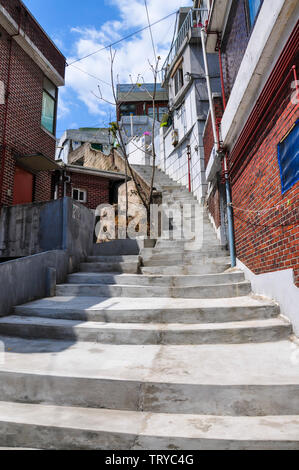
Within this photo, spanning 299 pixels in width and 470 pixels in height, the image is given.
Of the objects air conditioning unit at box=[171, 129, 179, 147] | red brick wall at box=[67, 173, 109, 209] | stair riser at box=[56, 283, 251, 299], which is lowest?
stair riser at box=[56, 283, 251, 299]

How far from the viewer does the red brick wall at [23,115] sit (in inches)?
332

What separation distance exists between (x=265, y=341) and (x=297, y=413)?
1.05 m

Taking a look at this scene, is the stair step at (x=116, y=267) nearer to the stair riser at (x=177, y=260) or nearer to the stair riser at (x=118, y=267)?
the stair riser at (x=118, y=267)

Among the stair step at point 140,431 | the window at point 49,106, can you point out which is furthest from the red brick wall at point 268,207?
the window at point 49,106

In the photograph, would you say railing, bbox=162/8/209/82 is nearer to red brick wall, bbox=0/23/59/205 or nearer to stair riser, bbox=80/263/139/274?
red brick wall, bbox=0/23/59/205

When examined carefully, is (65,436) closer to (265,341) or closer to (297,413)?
(297,413)

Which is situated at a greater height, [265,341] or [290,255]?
[290,255]

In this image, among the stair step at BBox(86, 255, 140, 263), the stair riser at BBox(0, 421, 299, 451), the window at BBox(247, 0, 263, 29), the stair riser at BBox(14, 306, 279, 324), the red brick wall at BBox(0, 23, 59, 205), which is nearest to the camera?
the stair riser at BBox(0, 421, 299, 451)

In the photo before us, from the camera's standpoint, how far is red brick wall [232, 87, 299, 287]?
10.7ft

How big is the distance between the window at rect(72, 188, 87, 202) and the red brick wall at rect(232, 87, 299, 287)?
9.51m

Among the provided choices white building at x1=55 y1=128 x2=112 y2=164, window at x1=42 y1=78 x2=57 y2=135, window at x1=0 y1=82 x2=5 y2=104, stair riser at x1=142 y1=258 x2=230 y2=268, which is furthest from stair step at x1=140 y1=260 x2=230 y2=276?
white building at x1=55 y1=128 x2=112 y2=164

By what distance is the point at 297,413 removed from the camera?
2.14 meters
